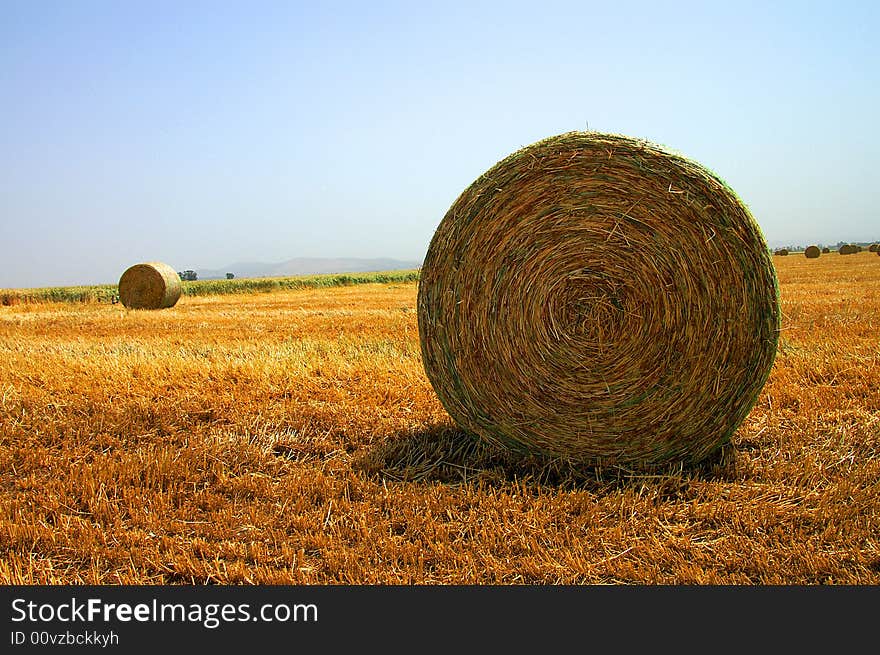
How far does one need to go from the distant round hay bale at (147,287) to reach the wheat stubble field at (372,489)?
38.9ft

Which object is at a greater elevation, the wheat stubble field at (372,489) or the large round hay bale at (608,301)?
the large round hay bale at (608,301)

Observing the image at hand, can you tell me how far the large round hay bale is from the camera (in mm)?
4195

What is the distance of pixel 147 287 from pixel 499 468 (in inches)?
643

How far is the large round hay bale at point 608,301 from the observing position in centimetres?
420

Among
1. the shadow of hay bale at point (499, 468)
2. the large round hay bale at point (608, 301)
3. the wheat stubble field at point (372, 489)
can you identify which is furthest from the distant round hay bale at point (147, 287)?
the large round hay bale at point (608, 301)

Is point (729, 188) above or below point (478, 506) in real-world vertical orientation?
above

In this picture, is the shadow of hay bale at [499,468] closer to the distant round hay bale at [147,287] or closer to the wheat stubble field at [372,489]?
the wheat stubble field at [372,489]

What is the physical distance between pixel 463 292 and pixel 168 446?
2.33 m

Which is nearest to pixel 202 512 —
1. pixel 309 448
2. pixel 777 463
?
pixel 309 448

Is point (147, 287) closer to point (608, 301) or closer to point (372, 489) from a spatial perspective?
point (372, 489)

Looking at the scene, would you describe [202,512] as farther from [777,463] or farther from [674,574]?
[777,463]

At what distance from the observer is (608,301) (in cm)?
431

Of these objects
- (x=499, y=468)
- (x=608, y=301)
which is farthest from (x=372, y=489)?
(x=608, y=301)

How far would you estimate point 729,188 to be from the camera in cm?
428
